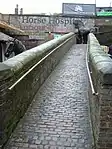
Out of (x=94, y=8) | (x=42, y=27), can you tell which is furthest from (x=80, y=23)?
(x=94, y=8)

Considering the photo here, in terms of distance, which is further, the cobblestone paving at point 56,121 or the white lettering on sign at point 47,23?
the white lettering on sign at point 47,23

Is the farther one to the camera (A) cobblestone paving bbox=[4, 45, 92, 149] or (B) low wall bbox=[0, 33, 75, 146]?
(A) cobblestone paving bbox=[4, 45, 92, 149]

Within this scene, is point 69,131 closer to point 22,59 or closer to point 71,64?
point 22,59

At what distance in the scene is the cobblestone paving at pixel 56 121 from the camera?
18.0 ft

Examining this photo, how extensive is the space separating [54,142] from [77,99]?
266 cm

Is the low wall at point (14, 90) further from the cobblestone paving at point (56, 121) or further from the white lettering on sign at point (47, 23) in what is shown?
the white lettering on sign at point (47, 23)

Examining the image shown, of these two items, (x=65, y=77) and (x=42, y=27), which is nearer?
(x=65, y=77)

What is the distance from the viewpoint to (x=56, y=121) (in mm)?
6480

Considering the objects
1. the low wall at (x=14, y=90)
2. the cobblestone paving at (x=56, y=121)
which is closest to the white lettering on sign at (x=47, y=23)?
the cobblestone paving at (x=56, y=121)

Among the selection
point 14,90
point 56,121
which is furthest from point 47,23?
point 14,90

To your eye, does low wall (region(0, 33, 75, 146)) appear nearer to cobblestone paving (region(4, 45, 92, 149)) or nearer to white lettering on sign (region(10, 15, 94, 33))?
cobblestone paving (region(4, 45, 92, 149))

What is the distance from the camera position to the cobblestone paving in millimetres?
5473

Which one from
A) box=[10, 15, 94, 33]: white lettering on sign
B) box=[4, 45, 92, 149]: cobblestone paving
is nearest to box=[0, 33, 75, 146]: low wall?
box=[4, 45, 92, 149]: cobblestone paving

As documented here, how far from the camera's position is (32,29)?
37781mm
